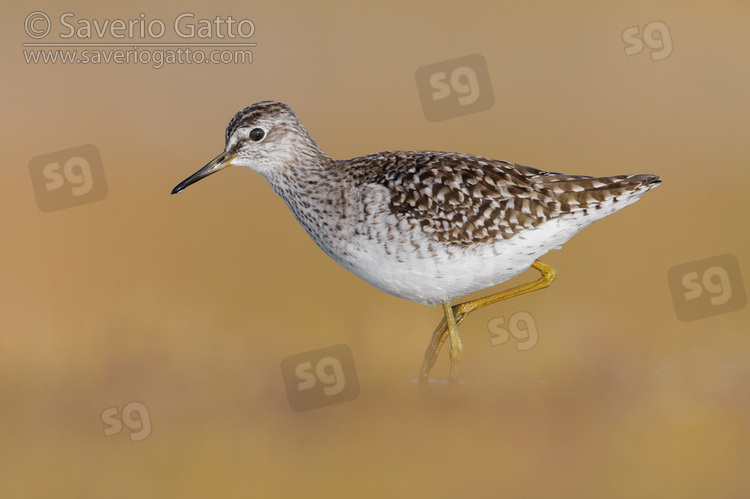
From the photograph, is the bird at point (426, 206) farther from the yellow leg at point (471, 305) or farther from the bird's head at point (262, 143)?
the yellow leg at point (471, 305)

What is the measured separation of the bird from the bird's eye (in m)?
0.01

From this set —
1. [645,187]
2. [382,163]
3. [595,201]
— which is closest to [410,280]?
[382,163]

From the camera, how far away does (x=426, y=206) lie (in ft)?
31.1

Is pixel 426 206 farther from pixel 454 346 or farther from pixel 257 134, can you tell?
pixel 257 134

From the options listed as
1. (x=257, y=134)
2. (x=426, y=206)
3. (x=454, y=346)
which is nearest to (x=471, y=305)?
(x=454, y=346)

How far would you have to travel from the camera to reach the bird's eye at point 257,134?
990cm

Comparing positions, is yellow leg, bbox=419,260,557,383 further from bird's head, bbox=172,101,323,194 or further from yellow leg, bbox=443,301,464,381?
bird's head, bbox=172,101,323,194

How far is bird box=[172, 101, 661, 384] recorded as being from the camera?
9453mm

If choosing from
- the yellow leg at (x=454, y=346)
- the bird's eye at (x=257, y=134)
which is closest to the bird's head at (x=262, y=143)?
the bird's eye at (x=257, y=134)

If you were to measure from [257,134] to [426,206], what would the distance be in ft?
6.96

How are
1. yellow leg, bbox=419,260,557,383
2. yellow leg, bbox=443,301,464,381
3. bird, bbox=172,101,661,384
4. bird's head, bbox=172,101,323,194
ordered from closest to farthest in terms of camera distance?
bird, bbox=172,101,661,384 < bird's head, bbox=172,101,323,194 < yellow leg, bbox=443,301,464,381 < yellow leg, bbox=419,260,557,383

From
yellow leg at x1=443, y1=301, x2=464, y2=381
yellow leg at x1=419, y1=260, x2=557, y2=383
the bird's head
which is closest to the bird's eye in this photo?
the bird's head

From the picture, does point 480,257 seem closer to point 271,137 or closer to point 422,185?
point 422,185

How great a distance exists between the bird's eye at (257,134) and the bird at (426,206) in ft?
0.04
